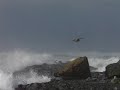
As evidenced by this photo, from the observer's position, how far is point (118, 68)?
52969 mm

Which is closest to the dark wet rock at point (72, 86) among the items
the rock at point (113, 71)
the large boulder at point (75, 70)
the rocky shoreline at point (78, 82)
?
the rocky shoreline at point (78, 82)

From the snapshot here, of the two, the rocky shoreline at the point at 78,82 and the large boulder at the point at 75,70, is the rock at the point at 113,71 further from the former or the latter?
the large boulder at the point at 75,70

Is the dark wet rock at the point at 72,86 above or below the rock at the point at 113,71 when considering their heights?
below

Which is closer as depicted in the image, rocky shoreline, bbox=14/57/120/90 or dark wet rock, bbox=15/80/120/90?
dark wet rock, bbox=15/80/120/90

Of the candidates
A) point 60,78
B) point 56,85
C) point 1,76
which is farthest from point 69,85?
point 1,76

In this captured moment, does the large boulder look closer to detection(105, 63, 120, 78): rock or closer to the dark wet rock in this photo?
detection(105, 63, 120, 78): rock

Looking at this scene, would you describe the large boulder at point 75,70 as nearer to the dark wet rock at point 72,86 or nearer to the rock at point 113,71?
the rock at point 113,71

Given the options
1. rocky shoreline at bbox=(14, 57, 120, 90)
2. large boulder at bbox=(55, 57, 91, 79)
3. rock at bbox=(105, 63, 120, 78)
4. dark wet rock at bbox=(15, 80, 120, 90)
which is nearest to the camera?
dark wet rock at bbox=(15, 80, 120, 90)

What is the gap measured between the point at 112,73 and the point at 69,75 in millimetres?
3971

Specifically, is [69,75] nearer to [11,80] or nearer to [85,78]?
[85,78]

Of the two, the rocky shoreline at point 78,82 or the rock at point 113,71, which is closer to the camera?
the rocky shoreline at point 78,82

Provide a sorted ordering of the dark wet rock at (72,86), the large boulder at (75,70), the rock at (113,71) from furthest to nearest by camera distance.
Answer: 1. the large boulder at (75,70)
2. the rock at (113,71)
3. the dark wet rock at (72,86)

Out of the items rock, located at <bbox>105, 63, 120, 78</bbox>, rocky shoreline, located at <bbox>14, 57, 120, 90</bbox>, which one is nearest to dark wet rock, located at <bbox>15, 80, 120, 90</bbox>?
rocky shoreline, located at <bbox>14, 57, 120, 90</bbox>

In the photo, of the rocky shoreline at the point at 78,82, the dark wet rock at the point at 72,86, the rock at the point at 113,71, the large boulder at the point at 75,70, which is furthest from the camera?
the large boulder at the point at 75,70
